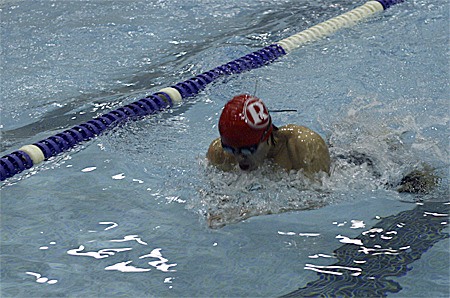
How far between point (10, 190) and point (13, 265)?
90 cm

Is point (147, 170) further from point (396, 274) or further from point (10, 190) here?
point (396, 274)

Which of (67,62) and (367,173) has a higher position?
(67,62)

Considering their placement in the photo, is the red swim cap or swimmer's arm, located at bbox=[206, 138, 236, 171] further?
swimmer's arm, located at bbox=[206, 138, 236, 171]

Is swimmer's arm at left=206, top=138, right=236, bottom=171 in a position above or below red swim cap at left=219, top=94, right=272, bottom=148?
below

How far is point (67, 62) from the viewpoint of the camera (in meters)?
6.31

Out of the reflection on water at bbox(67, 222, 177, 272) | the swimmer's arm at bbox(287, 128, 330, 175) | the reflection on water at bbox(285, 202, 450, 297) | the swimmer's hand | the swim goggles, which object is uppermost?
the swim goggles

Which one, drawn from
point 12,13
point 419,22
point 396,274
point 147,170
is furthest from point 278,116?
point 12,13

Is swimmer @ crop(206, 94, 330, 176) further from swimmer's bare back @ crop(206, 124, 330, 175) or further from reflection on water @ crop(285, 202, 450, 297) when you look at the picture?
reflection on water @ crop(285, 202, 450, 297)

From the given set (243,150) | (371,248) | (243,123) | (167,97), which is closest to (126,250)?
(243,150)

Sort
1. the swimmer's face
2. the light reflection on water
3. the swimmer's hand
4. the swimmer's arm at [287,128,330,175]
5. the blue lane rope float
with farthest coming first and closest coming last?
the blue lane rope float
the swimmer's hand
the swimmer's arm at [287,128,330,175]
the swimmer's face
the light reflection on water

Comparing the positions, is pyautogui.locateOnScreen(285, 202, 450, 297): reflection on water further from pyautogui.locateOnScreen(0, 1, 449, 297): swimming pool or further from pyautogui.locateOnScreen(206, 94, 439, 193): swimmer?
pyautogui.locateOnScreen(206, 94, 439, 193): swimmer

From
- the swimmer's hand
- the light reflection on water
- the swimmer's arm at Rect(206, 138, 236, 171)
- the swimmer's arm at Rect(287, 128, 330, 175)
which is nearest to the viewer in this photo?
the light reflection on water

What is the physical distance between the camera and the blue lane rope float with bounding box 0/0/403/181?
4426 mm

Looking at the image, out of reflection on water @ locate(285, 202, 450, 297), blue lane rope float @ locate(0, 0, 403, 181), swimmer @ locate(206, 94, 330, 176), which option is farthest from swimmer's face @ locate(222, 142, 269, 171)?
blue lane rope float @ locate(0, 0, 403, 181)
